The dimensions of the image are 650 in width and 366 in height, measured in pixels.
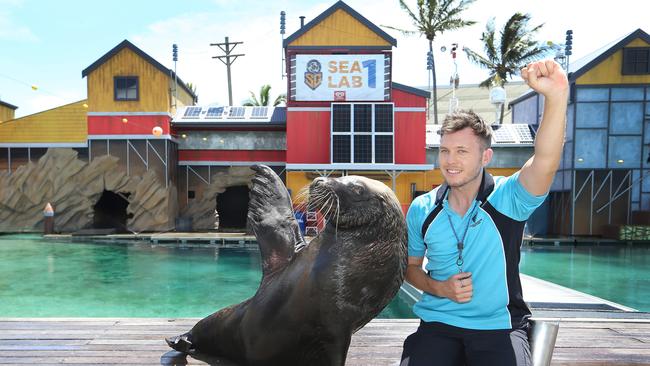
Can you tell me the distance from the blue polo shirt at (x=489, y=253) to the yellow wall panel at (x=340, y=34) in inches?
506

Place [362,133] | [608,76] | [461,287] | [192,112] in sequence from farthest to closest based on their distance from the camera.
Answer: [192,112] < [608,76] < [362,133] < [461,287]

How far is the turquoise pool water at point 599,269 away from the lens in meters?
7.89

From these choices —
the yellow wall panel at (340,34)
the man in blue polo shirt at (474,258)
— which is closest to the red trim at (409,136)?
the yellow wall panel at (340,34)

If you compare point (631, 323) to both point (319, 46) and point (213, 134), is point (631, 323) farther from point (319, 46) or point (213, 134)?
point (213, 134)

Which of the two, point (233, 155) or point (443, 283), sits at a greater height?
point (233, 155)

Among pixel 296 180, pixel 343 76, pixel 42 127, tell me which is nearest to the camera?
pixel 343 76

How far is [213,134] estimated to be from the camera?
1568 cm

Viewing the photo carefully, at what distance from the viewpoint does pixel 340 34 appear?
44.9 ft

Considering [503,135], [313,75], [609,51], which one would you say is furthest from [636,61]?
[313,75]

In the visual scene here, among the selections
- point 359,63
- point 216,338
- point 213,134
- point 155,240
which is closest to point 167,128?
point 213,134

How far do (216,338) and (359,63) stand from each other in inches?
490

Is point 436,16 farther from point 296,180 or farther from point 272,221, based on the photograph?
point 272,221

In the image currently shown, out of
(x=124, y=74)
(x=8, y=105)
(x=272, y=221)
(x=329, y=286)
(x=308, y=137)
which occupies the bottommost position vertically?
(x=329, y=286)

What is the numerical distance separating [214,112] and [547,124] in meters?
15.5
